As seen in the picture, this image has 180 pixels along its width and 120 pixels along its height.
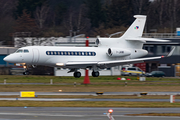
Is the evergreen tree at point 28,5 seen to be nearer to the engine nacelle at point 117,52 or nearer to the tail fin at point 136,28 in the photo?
the tail fin at point 136,28

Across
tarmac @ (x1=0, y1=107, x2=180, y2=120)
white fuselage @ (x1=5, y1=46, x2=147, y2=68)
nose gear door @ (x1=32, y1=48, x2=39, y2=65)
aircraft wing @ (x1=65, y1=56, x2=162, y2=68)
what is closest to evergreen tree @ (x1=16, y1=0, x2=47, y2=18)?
white fuselage @ (x1=5, y1=46, x2=147, y2=68)

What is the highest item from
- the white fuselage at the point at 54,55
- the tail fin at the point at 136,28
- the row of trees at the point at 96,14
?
the row of trees at the point at 96,14

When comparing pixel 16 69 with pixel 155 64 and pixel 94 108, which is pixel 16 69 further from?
pixel 94 108

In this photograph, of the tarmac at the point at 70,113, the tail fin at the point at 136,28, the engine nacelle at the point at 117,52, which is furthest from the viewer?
the tail fin at the point at 136,28

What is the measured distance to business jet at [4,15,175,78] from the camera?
127 feet

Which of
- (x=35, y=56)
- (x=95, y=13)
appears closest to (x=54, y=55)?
(x=35, y=56)

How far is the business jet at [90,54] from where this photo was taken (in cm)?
3866

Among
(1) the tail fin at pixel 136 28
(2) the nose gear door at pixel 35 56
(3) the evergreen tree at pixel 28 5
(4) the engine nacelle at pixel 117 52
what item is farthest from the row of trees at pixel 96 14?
(2) the nose gear door at pixel 35 56

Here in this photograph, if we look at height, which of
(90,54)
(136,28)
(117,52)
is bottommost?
(90,54)

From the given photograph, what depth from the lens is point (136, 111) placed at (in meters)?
22.9

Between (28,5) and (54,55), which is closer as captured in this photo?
(54,55)

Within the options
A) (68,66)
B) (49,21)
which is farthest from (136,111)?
(49,21)

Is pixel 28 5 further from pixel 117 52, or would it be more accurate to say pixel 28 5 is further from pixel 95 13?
pixel 117 52

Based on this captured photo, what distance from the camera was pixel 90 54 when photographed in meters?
41.3
